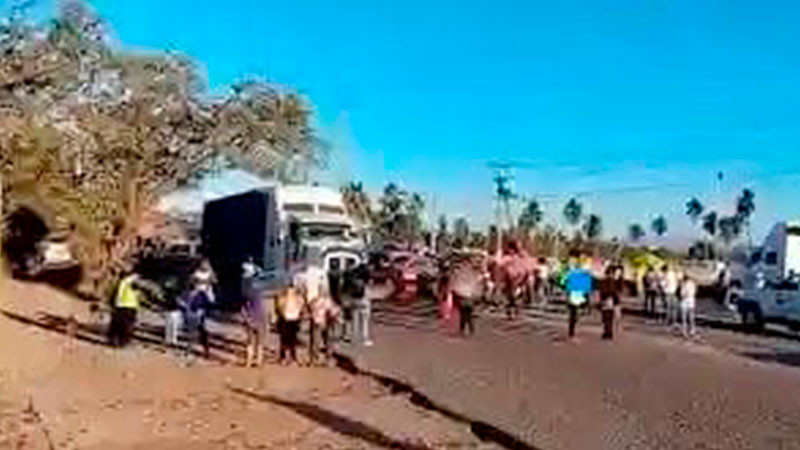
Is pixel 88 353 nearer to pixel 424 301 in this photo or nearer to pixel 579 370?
pixel 579 370

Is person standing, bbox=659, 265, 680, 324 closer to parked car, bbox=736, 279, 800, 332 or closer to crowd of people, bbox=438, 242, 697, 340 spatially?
crowd of people, bbox=438, 242, 697, 340

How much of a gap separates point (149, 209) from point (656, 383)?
1754 inches

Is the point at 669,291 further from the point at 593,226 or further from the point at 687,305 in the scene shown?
the point at 593,226

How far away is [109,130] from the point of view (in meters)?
59.2

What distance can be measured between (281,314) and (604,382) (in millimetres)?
6309

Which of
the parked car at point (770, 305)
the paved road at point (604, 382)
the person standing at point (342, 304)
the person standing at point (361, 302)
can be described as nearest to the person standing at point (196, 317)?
the person standing at point (342, 304)

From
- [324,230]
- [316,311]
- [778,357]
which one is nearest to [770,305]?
[778,357]

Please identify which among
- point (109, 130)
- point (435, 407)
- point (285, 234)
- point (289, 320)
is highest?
point (109, 130)

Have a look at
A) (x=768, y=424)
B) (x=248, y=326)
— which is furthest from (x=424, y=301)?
(x=768, y=424)

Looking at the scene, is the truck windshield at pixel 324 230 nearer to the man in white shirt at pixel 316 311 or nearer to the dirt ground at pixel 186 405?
the dirt ground at pixel 186 405

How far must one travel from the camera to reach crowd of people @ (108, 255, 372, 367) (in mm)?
27953

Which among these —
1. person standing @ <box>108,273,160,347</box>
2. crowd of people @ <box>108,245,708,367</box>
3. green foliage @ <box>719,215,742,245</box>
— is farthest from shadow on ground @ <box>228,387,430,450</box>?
green foliage @ <box>719,215,742,245</box>

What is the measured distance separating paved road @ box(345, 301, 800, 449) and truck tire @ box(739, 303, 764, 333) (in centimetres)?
401

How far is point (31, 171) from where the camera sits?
4994 cm
